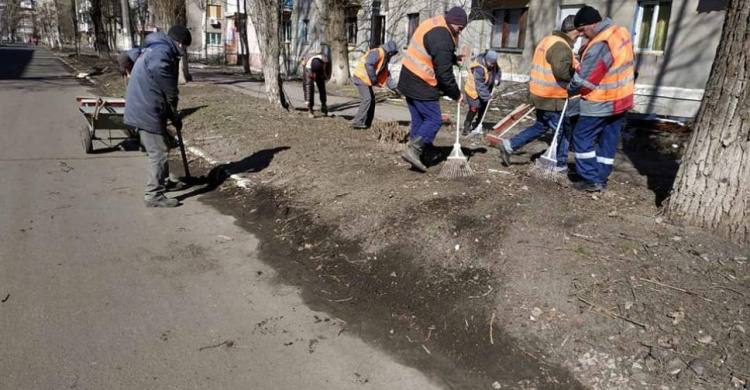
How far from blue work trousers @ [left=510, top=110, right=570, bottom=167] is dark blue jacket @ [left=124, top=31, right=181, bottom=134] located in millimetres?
3965

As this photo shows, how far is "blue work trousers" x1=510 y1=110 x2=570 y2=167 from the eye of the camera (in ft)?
20.1

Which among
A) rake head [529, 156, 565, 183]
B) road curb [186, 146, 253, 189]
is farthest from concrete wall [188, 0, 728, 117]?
road curb [186, 146, 253, 189]

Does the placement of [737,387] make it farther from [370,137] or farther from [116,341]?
[370,137]

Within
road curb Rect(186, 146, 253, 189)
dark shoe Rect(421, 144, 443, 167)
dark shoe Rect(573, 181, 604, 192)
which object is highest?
dark shoe Rect(573, 181, 604, 192)

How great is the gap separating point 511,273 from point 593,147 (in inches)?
88.5

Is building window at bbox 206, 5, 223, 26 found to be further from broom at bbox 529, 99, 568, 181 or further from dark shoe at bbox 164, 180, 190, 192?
broom at bbox 529, 99, 568, 181

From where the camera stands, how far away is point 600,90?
5211 millimetres

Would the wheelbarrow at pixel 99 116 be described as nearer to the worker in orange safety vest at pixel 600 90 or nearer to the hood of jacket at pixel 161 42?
the hood of jacket at pixel 161 42

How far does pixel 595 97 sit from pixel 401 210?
2.18 metres

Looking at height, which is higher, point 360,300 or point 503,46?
point 503,46

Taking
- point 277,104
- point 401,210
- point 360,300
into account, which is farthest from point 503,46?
point 360,300

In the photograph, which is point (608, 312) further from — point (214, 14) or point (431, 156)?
point (214, 14)

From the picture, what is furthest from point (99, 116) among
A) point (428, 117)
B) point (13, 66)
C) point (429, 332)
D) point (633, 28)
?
point (13, 66)

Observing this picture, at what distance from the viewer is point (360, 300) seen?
3959mm
